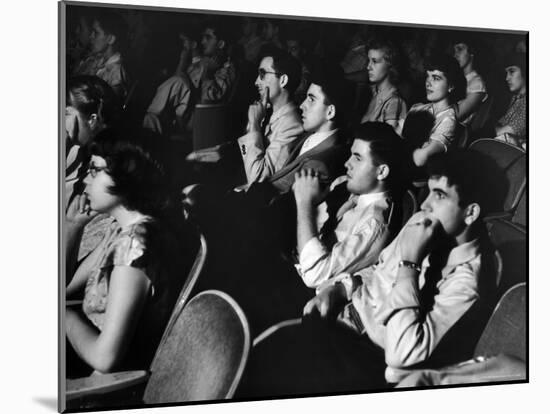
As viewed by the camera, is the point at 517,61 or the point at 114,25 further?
the point at 517,61

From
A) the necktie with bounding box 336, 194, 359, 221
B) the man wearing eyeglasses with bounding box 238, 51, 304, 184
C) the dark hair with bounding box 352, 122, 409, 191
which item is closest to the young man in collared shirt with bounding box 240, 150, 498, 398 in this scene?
the dark hair with bounding box 352, 122, 409, 191

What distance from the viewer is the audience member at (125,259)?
16.1 ft

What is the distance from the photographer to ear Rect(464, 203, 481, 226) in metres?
5.53

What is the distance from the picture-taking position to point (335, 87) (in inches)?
209

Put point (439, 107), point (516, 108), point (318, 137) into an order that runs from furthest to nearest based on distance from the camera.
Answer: point (516, 108) → point (439, 107) → point (318, 137)

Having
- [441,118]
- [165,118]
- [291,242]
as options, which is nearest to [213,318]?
[291,242]

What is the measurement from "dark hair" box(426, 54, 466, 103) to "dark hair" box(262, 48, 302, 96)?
2.40 ft

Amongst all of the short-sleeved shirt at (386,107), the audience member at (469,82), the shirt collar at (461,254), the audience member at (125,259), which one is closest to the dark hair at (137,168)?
the audience member at (125,259)

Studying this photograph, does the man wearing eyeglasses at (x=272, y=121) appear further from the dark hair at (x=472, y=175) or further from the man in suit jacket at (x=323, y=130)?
the dark hair at (x=472, y=175)

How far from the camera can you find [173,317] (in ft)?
16.4

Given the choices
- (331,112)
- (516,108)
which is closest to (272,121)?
(331,112)

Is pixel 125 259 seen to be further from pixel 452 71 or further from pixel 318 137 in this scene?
pixel 452 71

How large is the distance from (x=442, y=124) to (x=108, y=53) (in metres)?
1.78

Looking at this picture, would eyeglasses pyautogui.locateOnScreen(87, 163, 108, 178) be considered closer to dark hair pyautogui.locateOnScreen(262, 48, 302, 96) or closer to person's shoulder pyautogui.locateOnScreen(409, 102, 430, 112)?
dark hair pyautogui.locateOnScreen(262, 48, 302, 96)
